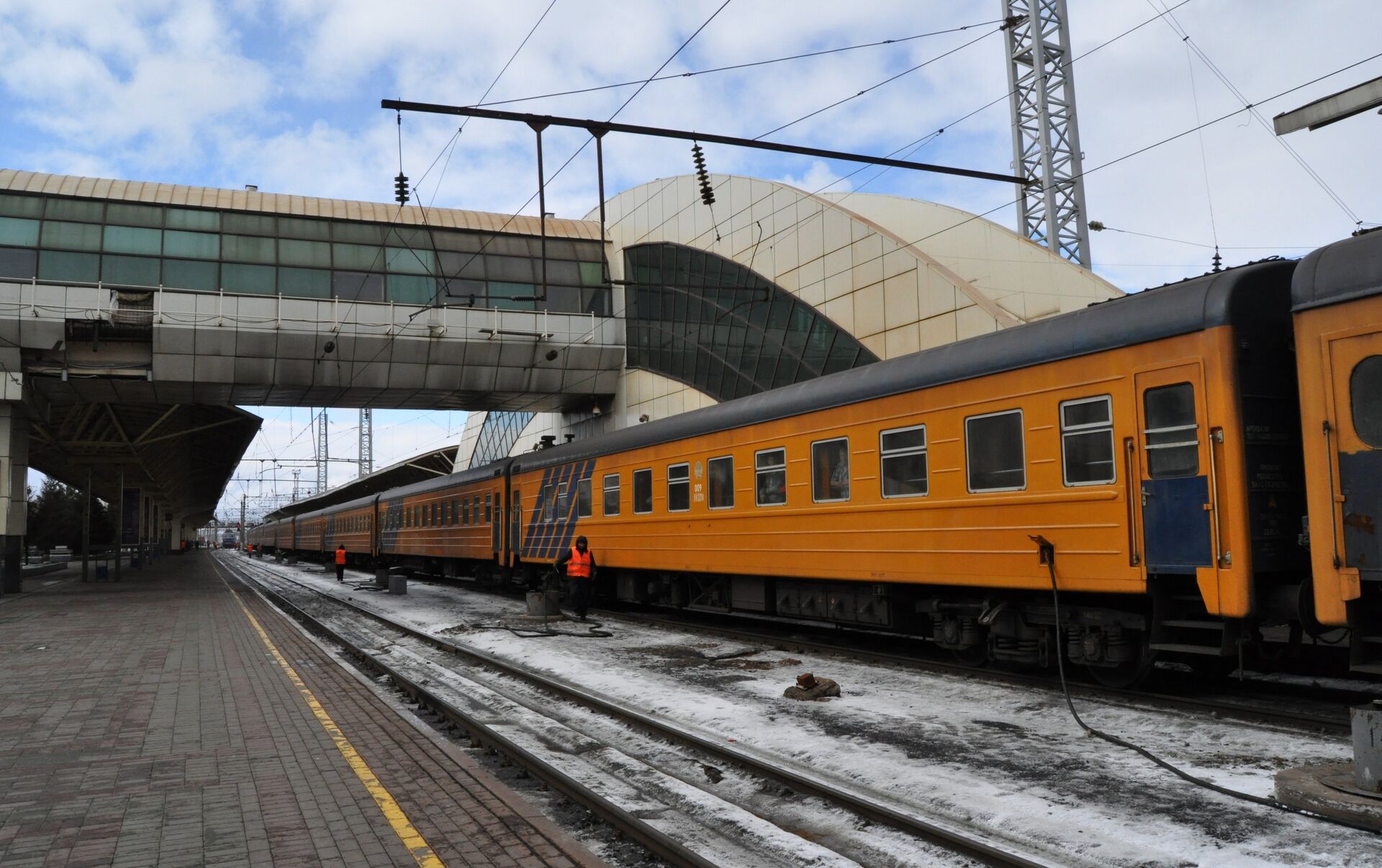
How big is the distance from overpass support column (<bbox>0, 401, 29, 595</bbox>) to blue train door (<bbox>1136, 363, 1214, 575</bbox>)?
27755 millimetres

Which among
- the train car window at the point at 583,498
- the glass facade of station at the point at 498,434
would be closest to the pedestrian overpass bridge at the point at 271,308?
the glass facade of station at the point at 498,434

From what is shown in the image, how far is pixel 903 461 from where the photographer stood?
→ 1096cm

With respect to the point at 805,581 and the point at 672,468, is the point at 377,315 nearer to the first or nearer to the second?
the point at 672,468

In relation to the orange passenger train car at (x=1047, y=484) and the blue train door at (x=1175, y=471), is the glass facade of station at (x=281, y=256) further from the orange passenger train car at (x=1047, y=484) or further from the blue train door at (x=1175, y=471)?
the blue train door at (x=1175, y=471)

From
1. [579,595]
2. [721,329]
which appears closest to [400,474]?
[721,329]

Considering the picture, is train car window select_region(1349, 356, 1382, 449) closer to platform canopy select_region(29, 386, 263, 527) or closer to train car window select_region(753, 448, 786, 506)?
train car window select_region(753, 448, 786, 506)

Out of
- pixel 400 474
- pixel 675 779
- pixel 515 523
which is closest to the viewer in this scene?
pixel 675 779

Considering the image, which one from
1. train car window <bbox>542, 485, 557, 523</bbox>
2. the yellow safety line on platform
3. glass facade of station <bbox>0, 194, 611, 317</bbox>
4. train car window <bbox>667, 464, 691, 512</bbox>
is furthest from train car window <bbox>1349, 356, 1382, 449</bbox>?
glass facade of station <bbox>0, 194, 611, 317</bbox>

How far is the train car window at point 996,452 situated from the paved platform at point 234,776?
18.2 ft

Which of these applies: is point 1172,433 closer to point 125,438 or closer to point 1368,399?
point 1368,399

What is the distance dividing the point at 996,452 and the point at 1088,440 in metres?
1.09

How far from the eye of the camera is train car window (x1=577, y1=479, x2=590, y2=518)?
1903cm

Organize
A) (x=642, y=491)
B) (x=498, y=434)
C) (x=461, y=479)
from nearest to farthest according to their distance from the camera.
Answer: (x=642, y=491) → (x=461, y=479) → (x=498, y=434)

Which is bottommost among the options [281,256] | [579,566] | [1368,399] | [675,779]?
[675,779]
